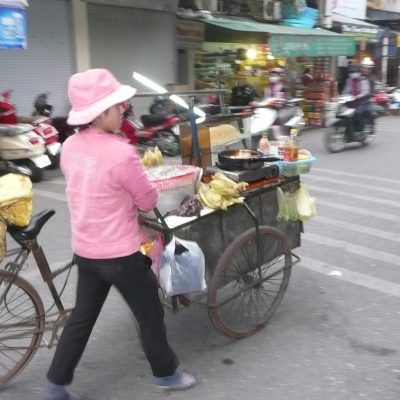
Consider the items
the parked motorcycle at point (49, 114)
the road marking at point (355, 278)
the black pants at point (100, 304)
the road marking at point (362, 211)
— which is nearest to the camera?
the black pants at point (100, 304)

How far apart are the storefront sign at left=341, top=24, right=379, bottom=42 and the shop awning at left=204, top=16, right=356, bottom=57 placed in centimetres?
302

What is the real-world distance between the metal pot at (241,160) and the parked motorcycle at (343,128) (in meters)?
6.76

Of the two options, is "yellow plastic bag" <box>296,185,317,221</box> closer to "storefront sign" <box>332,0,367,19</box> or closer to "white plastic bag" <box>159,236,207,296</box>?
"white plastic bag" <box>159,236,207,296</box>

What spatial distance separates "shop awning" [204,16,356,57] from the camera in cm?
1127

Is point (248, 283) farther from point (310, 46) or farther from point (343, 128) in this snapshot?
point (310, 46)

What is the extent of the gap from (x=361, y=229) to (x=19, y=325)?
3.81 meters

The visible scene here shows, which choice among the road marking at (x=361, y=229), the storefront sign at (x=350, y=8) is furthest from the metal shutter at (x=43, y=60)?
the storefront sign at (x=350, y=8)

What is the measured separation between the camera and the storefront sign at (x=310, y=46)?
11.1 meters

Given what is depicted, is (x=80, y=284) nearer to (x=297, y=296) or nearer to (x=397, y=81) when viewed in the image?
(x=297, y=296)

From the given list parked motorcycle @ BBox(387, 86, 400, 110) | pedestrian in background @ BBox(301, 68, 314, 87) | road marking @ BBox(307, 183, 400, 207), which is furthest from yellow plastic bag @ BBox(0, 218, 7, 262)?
parked motorcycle @ BBox(387, 86, 400, 110)

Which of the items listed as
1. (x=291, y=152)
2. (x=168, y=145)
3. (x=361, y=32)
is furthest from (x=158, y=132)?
(x=361, y=32)

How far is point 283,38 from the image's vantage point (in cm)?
1132

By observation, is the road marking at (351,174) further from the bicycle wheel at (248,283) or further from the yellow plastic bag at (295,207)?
the yellow plastic bag at (295,207)

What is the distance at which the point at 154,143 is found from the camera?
934cm
